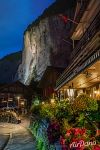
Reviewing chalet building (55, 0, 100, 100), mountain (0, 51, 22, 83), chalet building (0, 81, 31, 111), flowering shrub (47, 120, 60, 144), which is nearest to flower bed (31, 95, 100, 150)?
flowering shrub (47, 120, 60, 144)

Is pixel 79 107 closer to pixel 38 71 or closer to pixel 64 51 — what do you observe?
Answer: pixel 64 51

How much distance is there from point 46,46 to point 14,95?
13.4 meters

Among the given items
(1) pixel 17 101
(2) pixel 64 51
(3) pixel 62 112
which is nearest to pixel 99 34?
(3) pixel 62 112

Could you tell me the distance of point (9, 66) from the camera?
461ft

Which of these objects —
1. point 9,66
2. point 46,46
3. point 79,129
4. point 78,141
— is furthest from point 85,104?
point 9,66

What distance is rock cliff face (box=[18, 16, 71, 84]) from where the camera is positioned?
222ft

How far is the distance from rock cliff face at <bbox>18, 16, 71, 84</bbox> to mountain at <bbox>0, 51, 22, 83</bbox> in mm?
49750

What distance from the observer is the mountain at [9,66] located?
134 m

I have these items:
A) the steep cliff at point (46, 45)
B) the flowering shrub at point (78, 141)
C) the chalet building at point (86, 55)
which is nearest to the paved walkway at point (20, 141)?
the chalet building at point (86, 55)

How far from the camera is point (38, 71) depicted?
249ft

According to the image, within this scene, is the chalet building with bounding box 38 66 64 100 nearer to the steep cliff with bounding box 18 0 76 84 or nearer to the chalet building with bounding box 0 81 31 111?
the steep cliff with bounding box 18 0 76 84

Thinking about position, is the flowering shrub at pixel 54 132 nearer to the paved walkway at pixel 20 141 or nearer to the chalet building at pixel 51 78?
the paved walkway at pixel 20 141

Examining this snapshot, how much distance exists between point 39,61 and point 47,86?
21490 mm

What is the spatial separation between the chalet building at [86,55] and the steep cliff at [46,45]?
32200mm
